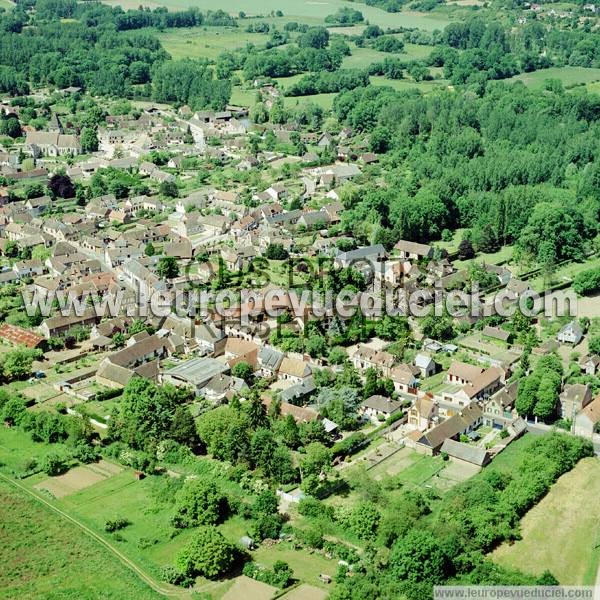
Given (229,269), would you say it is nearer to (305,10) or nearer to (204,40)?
(204,40)

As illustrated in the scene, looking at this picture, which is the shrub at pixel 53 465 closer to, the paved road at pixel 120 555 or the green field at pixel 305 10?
the paved road at pixel 120 555

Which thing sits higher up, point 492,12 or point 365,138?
point 492,12

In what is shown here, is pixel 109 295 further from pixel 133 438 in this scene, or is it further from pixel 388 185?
pixel 388 185

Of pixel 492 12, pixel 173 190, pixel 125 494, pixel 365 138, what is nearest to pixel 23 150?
pixel 173 190

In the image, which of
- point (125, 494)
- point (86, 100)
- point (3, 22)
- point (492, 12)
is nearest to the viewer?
point (125, 494)

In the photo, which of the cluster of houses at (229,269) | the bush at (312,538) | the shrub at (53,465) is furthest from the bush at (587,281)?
the shrub at (53,465)

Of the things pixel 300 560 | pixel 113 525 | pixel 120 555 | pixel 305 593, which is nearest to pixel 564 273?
pixel 300 560
